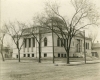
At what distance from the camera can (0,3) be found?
23.3 feet

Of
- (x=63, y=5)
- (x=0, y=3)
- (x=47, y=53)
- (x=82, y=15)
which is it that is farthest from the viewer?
(x=47, y=53)

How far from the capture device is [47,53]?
23531mm

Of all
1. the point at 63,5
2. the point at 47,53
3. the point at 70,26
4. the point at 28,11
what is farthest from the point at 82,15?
the point at 47,53

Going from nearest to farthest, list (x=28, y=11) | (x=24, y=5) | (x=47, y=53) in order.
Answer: (x=24, y=5), (x=28, y=11), (x=47, y=53)

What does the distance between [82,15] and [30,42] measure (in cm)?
1349

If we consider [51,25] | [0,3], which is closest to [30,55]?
[51,25]

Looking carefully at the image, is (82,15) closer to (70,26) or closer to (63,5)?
(70,26)

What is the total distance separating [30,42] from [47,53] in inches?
142

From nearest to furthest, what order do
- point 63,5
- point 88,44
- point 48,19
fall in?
point 63,5
point 48,19
point 88,44

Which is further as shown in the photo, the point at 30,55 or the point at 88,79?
the point at 30,55

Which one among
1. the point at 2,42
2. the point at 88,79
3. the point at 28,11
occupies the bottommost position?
the point at 88,79

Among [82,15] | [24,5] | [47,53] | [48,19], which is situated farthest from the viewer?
[47,53]

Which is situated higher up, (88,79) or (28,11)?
(28,11)

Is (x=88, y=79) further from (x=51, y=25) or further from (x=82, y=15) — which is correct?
(x=51, y=25)
